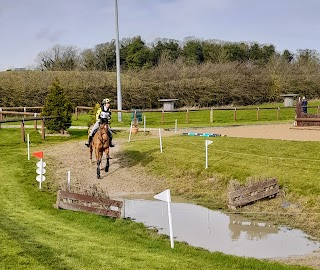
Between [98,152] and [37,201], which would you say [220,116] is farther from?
[37,201]

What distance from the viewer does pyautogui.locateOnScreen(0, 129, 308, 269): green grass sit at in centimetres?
840

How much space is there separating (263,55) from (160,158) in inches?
2666

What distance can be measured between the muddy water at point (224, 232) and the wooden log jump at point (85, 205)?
0.85 m

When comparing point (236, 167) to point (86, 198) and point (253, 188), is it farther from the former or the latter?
point (86, 198)

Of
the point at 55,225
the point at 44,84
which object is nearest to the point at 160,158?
the point at 55,225

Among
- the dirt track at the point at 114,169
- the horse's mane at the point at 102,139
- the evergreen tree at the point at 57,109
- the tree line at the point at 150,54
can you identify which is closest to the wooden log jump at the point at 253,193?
the dirt track at the point at 114,169

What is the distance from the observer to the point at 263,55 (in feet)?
279

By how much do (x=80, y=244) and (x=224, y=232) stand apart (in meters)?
4.27

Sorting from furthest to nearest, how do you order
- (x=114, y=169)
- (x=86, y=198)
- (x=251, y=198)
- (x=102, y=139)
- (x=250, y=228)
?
1. (x=114, y=169)
2. (x=102, y=139)
3. (x=251, y=198)
4. (x=86, y=198)
5. (x=250, y=228)

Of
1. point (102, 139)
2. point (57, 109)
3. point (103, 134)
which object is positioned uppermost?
point (57, 109)

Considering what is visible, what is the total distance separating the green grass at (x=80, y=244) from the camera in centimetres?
840

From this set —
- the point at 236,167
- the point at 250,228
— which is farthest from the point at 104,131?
the point at 250,228

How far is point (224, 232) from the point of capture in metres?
12.5

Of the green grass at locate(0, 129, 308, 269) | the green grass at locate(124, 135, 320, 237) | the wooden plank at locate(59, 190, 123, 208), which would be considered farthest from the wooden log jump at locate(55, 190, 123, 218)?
the green grass at locate(124, 135, 320, 237)
